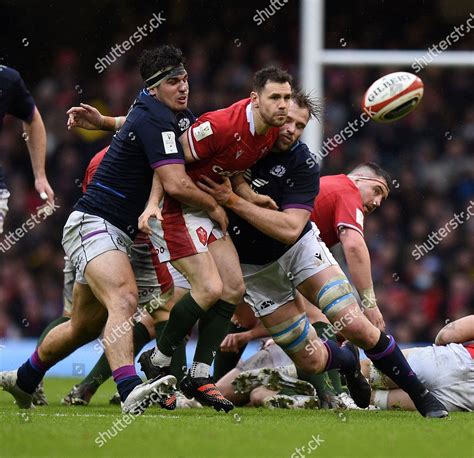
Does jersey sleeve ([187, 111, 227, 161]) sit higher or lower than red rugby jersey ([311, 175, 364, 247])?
higher

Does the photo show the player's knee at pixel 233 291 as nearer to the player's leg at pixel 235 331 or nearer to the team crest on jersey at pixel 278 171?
the team crest on jersey at pixel 278 171

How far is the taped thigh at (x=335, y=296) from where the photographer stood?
600cm

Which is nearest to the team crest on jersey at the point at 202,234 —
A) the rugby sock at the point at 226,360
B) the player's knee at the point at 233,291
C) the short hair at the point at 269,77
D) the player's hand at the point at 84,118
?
the player's knee at the point at 233,291

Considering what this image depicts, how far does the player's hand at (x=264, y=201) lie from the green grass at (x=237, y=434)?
1.12m

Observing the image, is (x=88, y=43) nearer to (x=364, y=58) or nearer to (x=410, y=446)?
(x=364, y=58)

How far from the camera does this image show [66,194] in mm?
14094

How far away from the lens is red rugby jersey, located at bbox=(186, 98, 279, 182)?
5.93 m

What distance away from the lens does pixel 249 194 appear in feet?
20.0

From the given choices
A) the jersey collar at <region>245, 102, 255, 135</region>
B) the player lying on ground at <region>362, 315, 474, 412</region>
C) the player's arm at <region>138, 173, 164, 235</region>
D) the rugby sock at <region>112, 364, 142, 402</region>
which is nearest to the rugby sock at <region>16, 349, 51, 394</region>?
the rugby sock at <region>112, 364, 142, 402</region>

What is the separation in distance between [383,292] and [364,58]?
11.6ft

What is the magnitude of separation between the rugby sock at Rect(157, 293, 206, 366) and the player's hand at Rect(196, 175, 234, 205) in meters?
0.54

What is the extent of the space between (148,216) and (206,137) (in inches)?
23.3

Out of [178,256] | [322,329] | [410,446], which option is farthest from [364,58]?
[410,446]

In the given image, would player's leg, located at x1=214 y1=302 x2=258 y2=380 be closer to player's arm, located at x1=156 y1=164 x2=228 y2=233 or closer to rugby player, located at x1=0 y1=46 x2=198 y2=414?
rugby player, located at x1=0 y1=46 x2=198 y2=414
